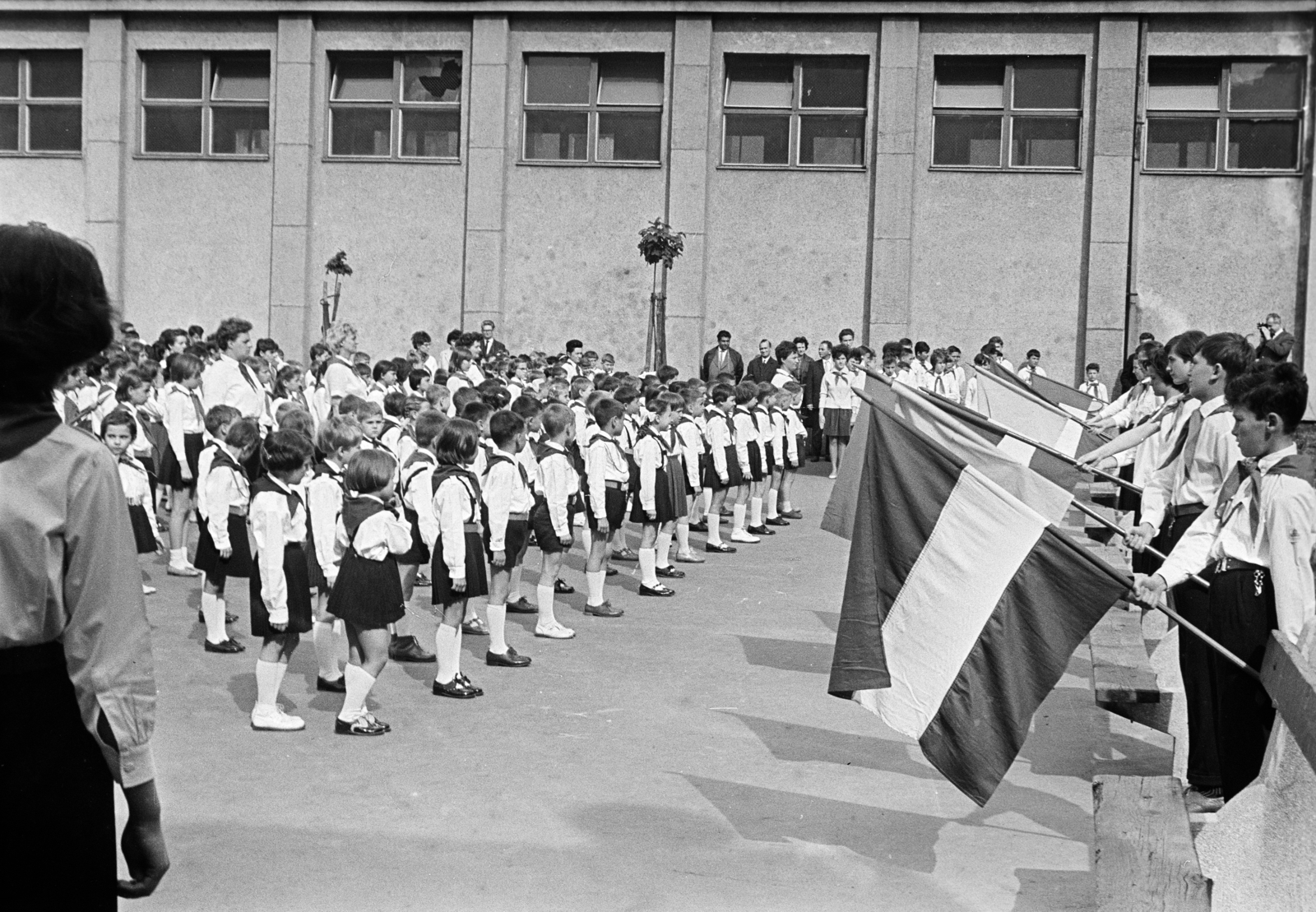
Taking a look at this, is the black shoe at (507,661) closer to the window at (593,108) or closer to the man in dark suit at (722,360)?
the man in dark suit at (722,360)

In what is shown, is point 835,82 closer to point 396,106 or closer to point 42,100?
point 396,106

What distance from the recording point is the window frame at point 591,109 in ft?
89.7

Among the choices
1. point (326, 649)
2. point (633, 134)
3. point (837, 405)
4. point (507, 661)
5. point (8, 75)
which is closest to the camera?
point (326, 649)

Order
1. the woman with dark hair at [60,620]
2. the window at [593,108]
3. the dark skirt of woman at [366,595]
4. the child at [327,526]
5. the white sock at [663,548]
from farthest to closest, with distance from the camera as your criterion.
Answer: the window at [593,108]
the white sock at [663,548]
the child at [327,526]
the dark skirt of woman at [366,595]
the woman with dark hair at [60,620]

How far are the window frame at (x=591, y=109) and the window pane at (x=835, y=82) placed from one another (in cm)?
244

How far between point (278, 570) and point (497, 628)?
2.24m

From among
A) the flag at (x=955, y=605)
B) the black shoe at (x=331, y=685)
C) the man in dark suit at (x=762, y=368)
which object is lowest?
the black shoe at (x=331, y=685)

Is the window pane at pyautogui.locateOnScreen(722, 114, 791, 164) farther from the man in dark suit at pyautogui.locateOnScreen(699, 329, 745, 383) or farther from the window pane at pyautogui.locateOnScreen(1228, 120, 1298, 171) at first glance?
the window pane at pyautogui.locateOnScreen(1228, 120, 1298, 171)

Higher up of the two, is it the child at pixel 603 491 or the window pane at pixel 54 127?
the window pane at pixel 54 127

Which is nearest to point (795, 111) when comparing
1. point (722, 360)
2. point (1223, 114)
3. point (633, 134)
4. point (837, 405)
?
point (633, 134)

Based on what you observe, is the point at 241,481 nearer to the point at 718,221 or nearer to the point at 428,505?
the point at 428,505

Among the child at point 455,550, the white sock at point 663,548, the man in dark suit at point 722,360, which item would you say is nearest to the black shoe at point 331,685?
the child at point 455,550

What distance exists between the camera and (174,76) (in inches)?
1120

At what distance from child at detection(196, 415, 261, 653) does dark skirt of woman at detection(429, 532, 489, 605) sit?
4.22 ft
